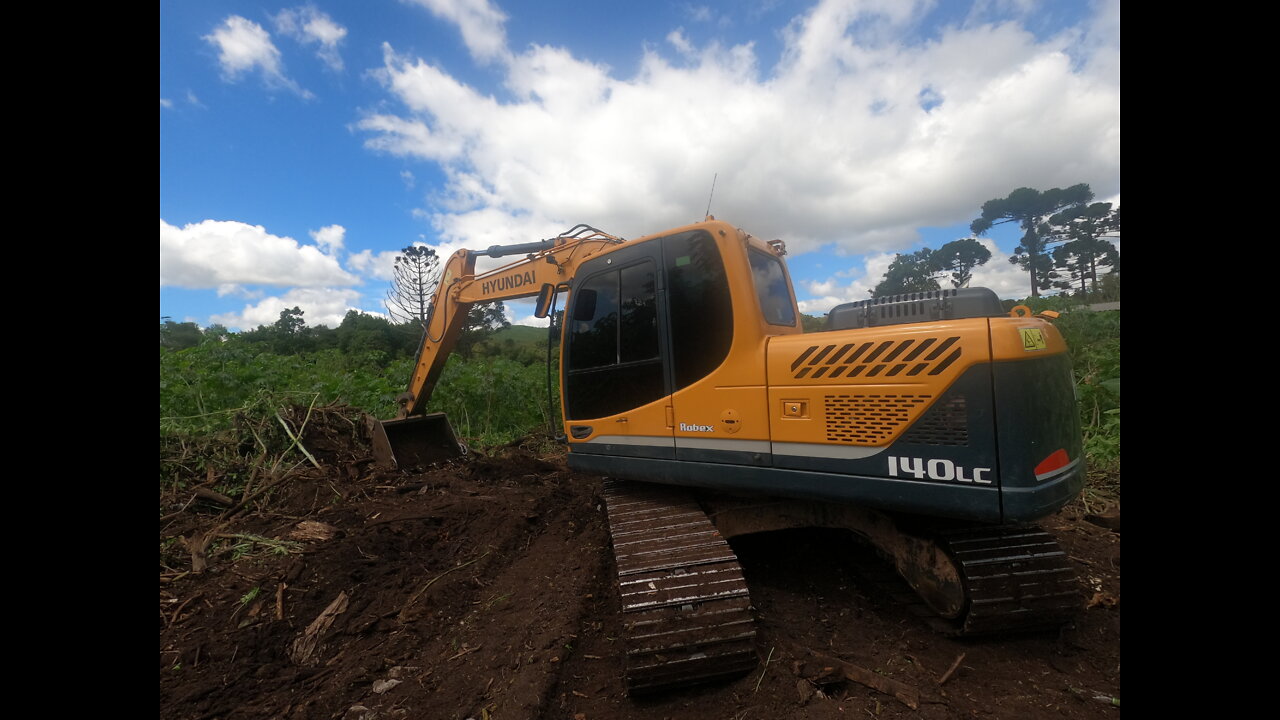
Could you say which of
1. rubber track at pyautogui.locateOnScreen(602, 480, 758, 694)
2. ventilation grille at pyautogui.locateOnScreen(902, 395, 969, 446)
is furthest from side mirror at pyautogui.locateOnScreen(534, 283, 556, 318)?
ventilation grille at pyautogui.locateOnScreen(902, 395, 969, 446)

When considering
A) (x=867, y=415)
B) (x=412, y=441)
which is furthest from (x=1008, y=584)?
(x=412, y=441)

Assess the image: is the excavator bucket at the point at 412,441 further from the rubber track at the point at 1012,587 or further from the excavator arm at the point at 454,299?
the rubber track at the point at 1012,587

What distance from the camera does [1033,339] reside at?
2.33m

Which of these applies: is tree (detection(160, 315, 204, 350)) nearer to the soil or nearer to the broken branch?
the soil

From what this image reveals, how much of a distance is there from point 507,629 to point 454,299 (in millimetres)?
4021

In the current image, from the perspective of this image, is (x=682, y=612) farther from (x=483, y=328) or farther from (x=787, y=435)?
(x=483, y=328)

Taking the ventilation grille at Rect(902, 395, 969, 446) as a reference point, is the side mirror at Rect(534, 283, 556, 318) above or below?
above

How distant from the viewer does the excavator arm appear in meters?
4.59

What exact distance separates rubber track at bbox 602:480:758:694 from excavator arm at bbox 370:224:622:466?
256cm
